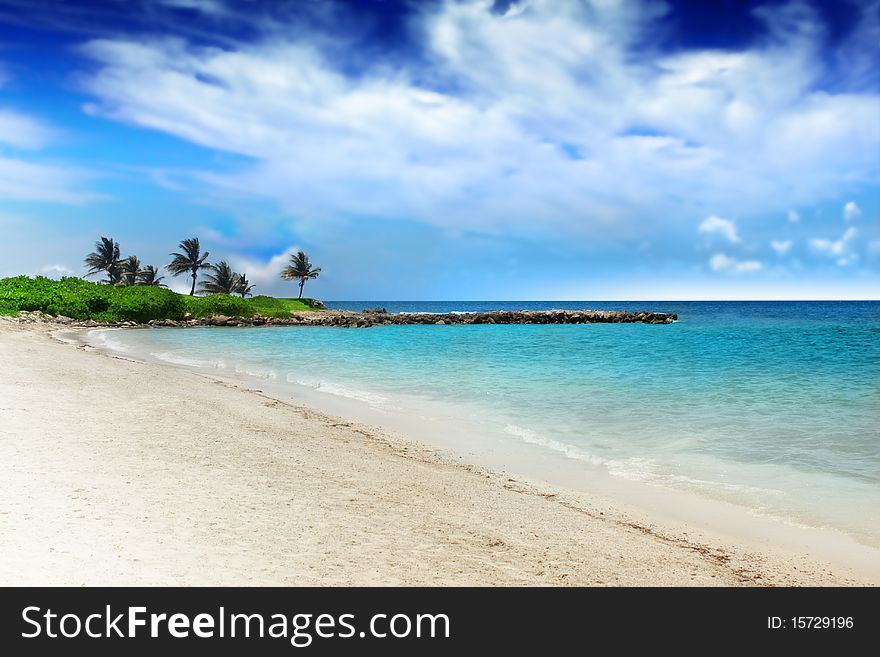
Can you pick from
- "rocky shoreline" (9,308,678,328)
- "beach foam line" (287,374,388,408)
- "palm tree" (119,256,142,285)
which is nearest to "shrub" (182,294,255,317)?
"rocky shoreline" (9,308,678,328)

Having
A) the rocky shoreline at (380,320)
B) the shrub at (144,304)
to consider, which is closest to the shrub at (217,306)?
the rocky shoreline at (380,320)

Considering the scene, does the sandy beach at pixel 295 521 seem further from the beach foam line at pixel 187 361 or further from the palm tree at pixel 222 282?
the palm tree at pixel 222 282

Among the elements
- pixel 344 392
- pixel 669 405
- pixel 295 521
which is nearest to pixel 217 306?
pixel 344 392

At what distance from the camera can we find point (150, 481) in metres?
6.17

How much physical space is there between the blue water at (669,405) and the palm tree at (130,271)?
56.3 meters

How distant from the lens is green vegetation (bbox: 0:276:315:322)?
4695 centimetres

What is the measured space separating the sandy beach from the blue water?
217cm

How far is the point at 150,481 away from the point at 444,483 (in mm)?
3526

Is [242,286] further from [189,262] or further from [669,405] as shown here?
[669,405]

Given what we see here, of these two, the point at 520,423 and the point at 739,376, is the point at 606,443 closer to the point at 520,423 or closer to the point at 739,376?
the point at 520,423

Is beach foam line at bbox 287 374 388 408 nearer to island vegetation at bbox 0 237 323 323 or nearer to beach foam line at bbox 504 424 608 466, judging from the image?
beach foam line at bbox 504 424 608 466
